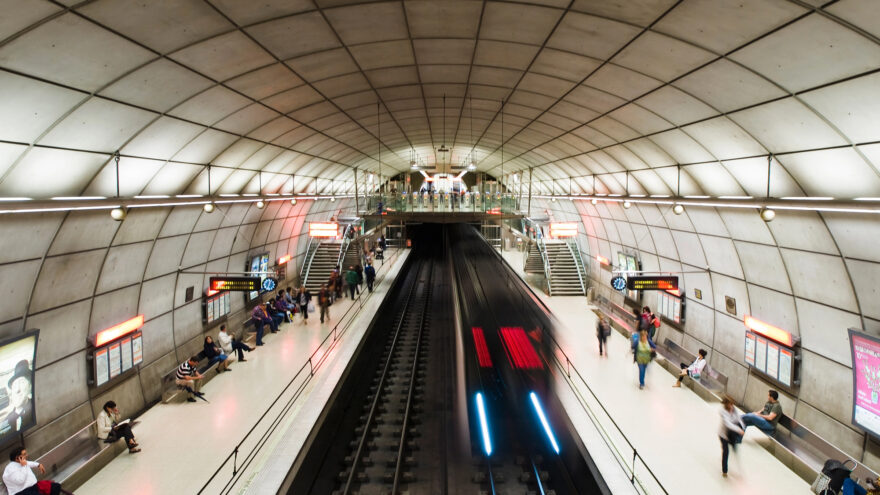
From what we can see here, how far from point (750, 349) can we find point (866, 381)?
3205 mm

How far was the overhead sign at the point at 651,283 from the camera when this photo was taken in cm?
1146

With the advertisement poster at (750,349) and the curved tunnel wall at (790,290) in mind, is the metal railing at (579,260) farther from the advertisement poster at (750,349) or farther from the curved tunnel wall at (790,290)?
the advertisement poster at (750,349)

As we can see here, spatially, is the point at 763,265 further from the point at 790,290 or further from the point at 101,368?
the point at 101,368

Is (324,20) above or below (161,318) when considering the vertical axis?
above

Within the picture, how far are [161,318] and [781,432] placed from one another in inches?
600

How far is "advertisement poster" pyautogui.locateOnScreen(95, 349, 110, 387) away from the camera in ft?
28.5

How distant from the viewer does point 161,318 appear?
1106cm

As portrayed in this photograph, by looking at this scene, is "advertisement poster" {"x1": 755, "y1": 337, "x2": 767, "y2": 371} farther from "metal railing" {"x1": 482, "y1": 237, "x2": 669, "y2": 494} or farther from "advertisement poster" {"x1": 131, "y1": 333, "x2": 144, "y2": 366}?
"advertisement poster" {"x1": 131, "y1": 333, "x2": 144, "y2": 366}

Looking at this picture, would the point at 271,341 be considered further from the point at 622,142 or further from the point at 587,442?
the point at 622,142

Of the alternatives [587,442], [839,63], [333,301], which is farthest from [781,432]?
[333,301]

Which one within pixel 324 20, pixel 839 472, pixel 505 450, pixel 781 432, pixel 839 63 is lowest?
pixel 505 450

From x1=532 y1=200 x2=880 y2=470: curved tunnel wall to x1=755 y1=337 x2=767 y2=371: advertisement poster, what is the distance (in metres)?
0.39

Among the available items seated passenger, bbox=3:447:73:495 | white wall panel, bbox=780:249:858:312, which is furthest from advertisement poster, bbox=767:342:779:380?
seated passenger, bbox=3:447:73:495

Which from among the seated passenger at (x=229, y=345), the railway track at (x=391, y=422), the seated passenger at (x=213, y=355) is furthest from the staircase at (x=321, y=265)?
the seated passenger at (x=213, y=355)
